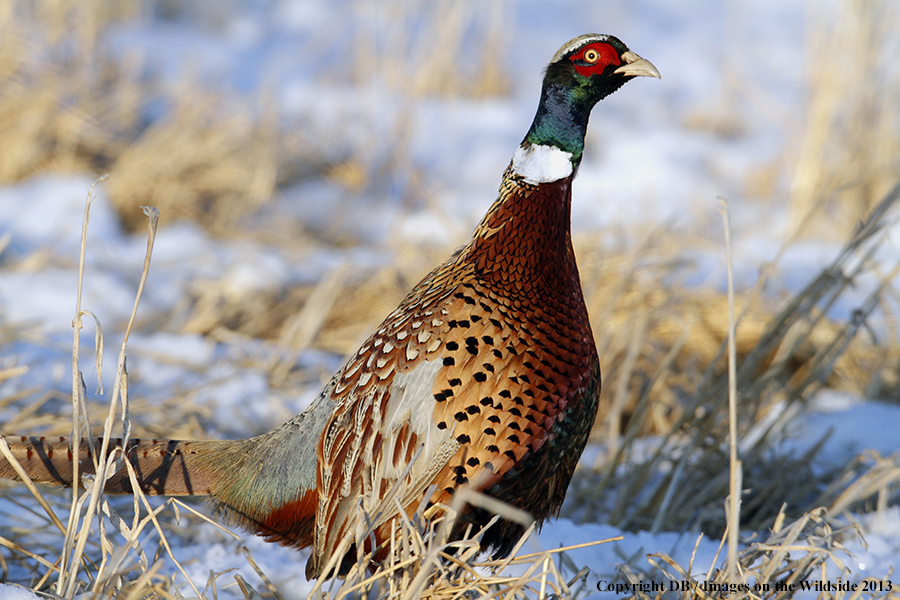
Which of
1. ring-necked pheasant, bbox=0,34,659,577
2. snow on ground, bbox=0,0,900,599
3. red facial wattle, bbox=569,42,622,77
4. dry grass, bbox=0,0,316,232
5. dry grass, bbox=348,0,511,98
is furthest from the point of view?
dry grass, bbox=348,0,511,98

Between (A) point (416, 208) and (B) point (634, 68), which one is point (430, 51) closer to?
(A) point (416, 208)

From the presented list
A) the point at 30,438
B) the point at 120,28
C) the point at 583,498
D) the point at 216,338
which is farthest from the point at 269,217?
the point at 120,28

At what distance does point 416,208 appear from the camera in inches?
208

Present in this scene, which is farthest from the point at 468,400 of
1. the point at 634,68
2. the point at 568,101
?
the point at 634,68

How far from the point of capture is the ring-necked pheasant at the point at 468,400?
1513mm

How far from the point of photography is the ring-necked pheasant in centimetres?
151

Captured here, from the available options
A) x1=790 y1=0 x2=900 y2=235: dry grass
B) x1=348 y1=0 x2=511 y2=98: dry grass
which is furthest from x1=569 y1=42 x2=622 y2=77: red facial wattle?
x1=348 y1=0 x2=511 y2=98: dry grass

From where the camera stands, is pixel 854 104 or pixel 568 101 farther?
pixel 854 104

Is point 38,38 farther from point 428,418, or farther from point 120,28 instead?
point 428,418

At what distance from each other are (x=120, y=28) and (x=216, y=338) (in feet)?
18.9

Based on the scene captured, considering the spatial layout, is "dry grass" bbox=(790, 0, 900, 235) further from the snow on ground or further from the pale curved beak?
the pale curved beak

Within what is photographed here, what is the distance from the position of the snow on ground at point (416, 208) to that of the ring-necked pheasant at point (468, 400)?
215mm

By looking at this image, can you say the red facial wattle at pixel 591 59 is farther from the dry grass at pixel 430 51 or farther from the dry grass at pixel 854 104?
the dry grass at pixel 430 51

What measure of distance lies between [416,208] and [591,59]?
12.1ft
